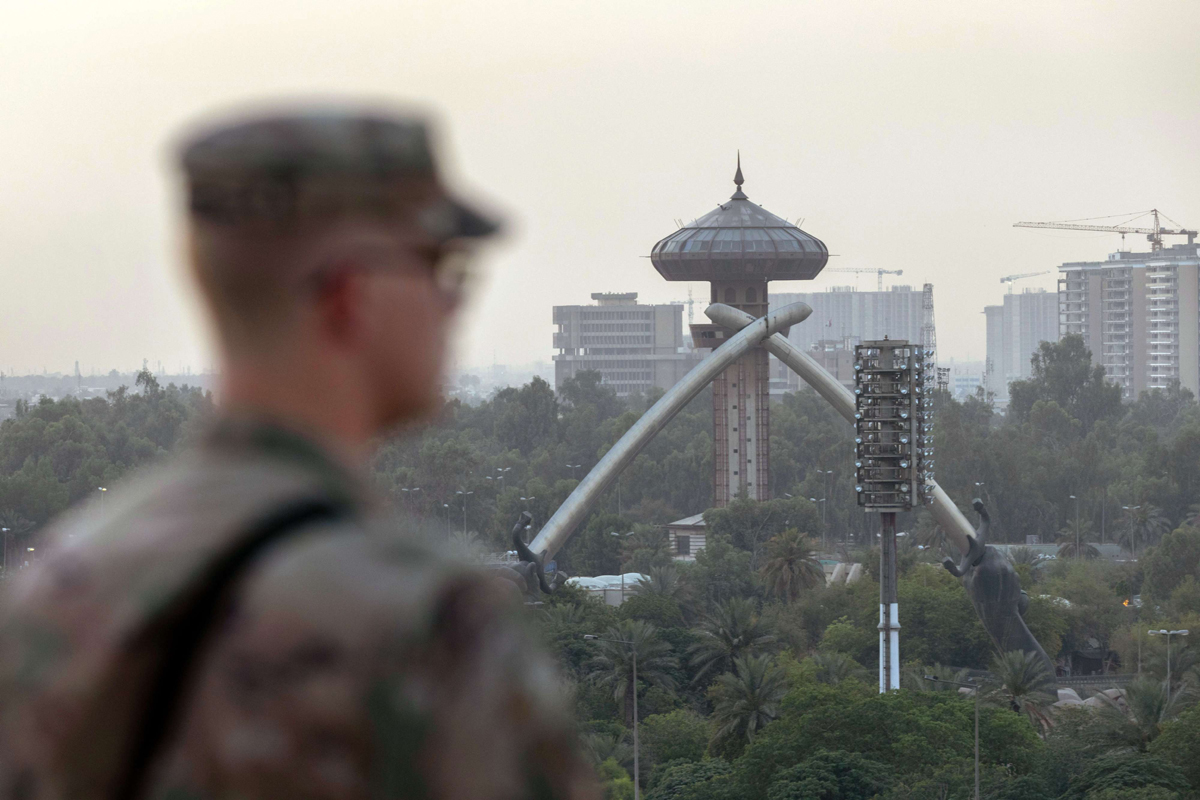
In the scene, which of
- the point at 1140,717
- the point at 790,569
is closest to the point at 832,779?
the point at 1140,717

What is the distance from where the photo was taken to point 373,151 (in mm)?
1965

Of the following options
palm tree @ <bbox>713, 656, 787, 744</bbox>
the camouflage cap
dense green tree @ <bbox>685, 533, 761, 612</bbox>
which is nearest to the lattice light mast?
palm tree @ <bbox>713, 656, 787, 744</bbox>

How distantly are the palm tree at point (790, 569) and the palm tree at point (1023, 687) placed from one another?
56.3 feet

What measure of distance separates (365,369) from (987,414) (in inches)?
5851

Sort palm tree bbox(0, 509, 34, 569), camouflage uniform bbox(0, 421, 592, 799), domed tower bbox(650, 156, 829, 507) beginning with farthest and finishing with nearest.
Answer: domed tower bbox(650, 156, 829, 507), palm tree bbox(0, 509, 34, 569), camouflage uniform bbox(0, 421, 592, 799)

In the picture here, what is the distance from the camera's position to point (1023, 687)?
51.3 m

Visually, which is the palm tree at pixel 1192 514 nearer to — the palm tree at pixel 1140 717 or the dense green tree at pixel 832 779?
the palm tree at pixel 1140 717

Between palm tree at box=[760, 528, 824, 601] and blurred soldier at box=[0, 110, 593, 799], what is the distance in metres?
69.5

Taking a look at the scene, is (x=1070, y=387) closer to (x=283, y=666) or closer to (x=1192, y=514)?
(x=1192, y=514)

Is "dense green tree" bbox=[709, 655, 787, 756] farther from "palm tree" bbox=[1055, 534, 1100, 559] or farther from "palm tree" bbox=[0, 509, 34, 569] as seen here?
"palm tree" bbox=[0, 509, 34, 569]

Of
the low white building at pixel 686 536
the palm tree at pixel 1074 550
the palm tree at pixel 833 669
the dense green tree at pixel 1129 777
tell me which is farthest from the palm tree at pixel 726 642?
the low white building at pixel 686 536

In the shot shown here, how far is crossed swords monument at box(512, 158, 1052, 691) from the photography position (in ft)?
202

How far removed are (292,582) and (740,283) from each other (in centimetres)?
9528

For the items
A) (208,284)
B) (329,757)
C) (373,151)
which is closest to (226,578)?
(329,757)
